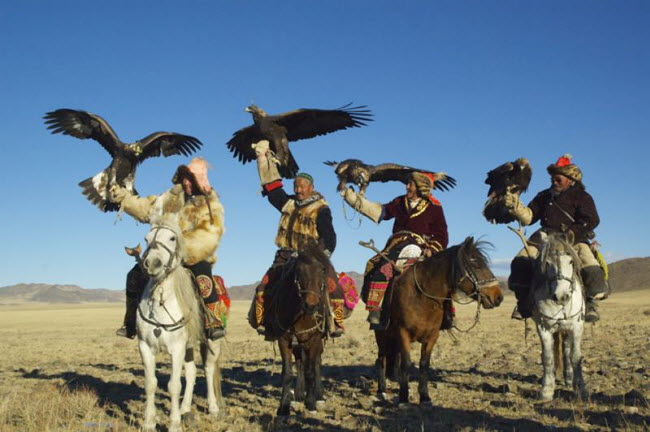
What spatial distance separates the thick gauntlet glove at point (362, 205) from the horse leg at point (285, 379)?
2584 millimetres

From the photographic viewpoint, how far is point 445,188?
1041 centimetres

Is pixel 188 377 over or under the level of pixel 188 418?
over

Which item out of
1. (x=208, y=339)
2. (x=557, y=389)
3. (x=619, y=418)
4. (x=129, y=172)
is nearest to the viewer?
(x=619, y=418)

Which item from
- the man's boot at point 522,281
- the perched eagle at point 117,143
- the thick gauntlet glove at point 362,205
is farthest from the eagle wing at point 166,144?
the man's boot at point 522,281

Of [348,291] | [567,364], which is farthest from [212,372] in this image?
[567,364]

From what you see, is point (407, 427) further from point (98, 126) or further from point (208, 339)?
point (98, 126)

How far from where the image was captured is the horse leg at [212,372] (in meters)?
7.45

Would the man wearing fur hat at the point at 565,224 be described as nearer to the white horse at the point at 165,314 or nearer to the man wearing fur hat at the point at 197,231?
the man wearing fur hat at the point at 197,231

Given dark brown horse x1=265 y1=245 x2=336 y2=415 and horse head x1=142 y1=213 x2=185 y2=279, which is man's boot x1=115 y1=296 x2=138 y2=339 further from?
dark brown horse x1=265 y1=245 x2=336 y2=415

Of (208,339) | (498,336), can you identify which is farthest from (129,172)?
(498,336)

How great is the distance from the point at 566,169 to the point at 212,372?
5947mm

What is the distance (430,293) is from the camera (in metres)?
7.80

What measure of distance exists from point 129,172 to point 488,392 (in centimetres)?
696

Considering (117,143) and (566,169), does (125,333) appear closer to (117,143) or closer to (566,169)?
(117,143)
